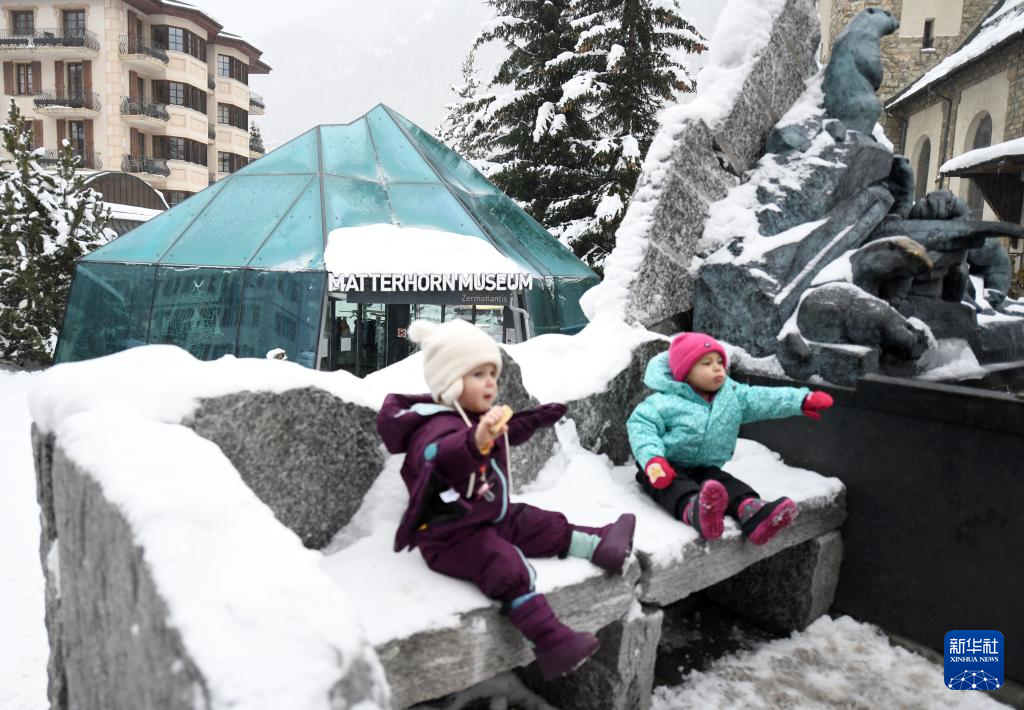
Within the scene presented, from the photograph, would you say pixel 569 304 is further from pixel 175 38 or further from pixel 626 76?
pixel 175 38

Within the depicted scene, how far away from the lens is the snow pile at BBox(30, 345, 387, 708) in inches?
45.0

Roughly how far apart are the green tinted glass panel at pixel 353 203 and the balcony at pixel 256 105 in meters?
36.9

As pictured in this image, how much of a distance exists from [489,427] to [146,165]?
33277 millimetres

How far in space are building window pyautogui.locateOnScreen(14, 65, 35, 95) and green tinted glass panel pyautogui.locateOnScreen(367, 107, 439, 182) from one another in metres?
26.4

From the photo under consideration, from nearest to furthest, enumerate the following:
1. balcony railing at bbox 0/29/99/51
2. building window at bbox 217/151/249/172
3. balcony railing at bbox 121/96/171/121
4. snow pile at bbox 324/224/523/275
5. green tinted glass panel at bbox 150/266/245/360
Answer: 1. snow pile at bbox 324/224/523/275
2. green tinted glass panel at bbox 150/266/245/360
3. balcony railing at bbox 0/29/99/51
4. balcony railing at bbox 121/96/171/121
5. building window at bbox 217/151/249/172

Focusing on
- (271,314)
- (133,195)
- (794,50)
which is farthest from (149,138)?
(794,50)

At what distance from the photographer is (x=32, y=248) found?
11.4 m

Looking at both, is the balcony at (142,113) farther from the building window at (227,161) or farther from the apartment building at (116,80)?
the building window at (227,161)

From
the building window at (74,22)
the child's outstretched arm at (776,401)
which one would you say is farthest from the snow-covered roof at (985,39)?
the building window at (74,22)

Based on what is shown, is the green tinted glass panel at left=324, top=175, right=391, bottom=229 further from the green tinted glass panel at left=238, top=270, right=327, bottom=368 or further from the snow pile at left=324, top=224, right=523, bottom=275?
the green tinted glass panel at left=238, top=270, right=327, bottom=368

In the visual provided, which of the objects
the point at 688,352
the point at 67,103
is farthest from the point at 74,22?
the point at 688,352

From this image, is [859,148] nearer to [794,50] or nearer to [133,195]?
[794,50]

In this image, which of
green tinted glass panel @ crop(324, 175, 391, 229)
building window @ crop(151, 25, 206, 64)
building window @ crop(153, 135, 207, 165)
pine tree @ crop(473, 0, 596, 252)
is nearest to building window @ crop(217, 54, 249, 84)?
building window @ crop(151, 25, 206, 64)

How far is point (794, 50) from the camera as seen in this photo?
191 inches
